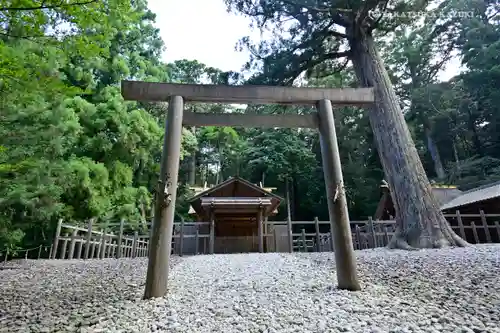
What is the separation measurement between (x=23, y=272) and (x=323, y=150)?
549 centimetres

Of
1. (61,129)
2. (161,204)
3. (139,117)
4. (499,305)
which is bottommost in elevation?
(499,305)

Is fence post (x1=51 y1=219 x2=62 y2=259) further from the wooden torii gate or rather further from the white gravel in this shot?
the wooden torii gate

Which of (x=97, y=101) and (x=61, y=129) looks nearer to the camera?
(x=61, y=129)

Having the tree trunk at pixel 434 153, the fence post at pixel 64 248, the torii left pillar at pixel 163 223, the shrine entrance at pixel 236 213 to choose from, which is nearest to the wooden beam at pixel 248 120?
the torii left pillar at pixel 163 223

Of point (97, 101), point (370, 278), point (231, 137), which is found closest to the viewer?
point (370, 278)

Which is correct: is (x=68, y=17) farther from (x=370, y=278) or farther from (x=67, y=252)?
(x=67, y=252)

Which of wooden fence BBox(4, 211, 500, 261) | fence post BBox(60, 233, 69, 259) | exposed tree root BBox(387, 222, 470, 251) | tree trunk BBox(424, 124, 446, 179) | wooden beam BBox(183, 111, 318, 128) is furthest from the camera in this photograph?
tree trunk BBox(424, 124, 446, 179)

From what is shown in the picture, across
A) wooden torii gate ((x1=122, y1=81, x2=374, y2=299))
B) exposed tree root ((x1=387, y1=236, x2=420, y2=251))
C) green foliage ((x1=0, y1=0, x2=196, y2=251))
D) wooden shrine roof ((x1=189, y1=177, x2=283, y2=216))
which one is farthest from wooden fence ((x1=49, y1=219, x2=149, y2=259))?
exposed tree root ((x1=387, y1=236, x2=420, y2=251))

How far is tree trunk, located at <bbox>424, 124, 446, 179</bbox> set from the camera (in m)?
19.1

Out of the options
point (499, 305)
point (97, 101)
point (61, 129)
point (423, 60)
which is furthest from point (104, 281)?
point (423, 60)

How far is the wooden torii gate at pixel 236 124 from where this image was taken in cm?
287

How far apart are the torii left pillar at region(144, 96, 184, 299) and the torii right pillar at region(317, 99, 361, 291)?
5.76 feet

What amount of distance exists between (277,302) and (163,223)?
1370 millimetres

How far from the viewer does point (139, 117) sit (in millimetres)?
10859
